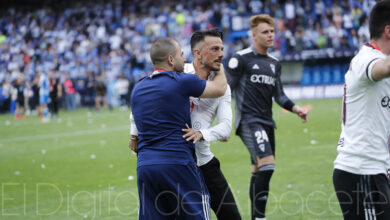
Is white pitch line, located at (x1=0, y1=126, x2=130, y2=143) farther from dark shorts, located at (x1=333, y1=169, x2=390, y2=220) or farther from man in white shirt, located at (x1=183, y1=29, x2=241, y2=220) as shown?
dark shorts, located at (x1=333, y1=169, x2=390, y2=220)

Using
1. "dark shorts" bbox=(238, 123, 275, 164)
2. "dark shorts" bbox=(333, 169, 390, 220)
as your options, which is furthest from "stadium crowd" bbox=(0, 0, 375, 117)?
"dark shorts" bbox=(333, 169, 390, 220)

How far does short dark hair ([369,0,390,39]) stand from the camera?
12.7ft

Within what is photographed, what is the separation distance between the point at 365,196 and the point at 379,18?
1.30 m

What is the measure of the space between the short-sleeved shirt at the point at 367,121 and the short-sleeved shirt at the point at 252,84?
9.21 ft

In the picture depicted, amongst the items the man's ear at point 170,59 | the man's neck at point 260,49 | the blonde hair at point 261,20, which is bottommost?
the man's ear at point 170,59

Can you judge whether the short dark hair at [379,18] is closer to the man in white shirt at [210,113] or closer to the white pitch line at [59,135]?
the man in white shirt at [210,113]

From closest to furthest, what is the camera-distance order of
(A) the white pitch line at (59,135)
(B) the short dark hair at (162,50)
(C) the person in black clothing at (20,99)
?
1. (B) the short dark hair at (162,50)
2. (A) the white pitch line at (59,135)
3. (C) the person in black clothing at (20,99)

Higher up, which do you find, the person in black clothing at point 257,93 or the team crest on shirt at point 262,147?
the person in black clothing at point 257,93

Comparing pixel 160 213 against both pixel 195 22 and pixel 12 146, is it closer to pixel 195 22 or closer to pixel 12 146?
pixel 12 146

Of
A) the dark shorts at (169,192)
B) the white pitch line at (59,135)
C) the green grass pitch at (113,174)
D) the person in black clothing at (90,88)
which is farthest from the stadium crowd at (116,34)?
the dark shorts at (169,192)

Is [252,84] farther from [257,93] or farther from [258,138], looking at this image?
[258,138]

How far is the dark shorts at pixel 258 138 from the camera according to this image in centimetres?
659

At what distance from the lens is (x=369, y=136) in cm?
397

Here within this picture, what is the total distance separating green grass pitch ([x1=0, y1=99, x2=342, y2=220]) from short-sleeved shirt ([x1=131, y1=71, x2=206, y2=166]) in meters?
3.10
